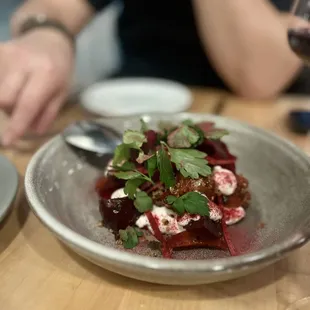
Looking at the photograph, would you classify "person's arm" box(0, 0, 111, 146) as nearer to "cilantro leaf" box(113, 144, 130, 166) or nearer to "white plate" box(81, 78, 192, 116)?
"white plate" box(81, 78, 192, 116)

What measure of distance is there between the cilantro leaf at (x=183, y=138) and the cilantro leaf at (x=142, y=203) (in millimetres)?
105

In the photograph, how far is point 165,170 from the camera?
68cm

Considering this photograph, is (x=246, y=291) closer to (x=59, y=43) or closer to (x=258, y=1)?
(x=59, y=43)

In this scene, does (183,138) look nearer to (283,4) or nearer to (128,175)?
(128,175)

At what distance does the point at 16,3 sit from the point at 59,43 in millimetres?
1975

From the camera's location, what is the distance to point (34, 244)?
0.71 m

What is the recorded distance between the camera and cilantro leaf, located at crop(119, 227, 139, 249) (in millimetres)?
659

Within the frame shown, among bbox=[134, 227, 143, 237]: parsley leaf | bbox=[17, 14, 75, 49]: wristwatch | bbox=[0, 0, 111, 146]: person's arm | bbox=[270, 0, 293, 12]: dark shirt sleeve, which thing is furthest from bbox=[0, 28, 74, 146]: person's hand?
bbox=[270, 0, 293, 12]: dark shirt sleeve

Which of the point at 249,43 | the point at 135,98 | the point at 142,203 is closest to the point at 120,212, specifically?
the point at 142,203

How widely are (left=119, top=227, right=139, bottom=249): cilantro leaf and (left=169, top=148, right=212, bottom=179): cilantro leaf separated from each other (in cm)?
11

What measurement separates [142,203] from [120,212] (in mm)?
38

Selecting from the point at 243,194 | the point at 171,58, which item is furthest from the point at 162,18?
the point at 243,194

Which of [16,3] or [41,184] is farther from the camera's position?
[16,3]

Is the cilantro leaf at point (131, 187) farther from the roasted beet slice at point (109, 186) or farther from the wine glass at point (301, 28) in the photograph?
the wine glass at point (301, 28)
